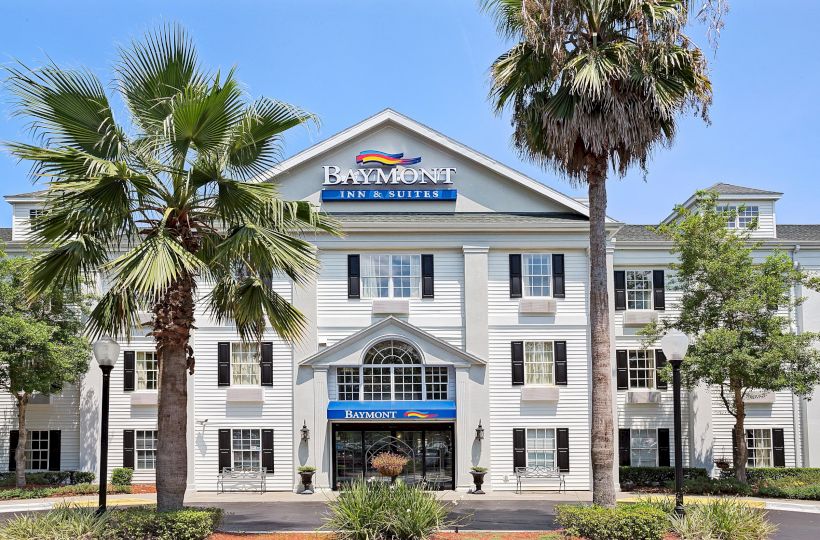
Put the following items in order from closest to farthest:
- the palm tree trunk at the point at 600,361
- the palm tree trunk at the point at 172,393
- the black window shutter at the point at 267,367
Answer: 1. the palm tree trunk at the point at 172,393
2. the palm tree trunk at the point at 600,361
3. the black window shutter at the point at 267,367

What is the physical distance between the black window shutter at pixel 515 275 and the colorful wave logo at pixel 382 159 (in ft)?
16.0

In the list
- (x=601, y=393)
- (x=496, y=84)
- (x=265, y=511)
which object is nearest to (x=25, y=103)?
(x=496, y=84)

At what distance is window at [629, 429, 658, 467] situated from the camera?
1184 inches

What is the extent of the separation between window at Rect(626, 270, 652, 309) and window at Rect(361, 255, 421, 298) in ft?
25.7

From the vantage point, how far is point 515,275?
29203mm

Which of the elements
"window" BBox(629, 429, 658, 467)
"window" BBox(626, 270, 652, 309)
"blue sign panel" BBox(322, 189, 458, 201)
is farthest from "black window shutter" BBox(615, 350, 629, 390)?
"blue sign panel" BBox(322, 189, 458, 201)

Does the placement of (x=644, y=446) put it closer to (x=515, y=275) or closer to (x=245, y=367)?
(x=515, y=275)

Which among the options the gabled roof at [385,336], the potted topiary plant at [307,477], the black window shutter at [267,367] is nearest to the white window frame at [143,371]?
the black window shutter at [267,367]

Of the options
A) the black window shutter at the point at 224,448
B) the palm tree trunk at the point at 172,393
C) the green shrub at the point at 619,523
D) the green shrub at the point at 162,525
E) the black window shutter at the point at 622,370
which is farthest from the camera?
the black window shutter at the point at 622,370

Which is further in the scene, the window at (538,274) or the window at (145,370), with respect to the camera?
the window at (145,370)

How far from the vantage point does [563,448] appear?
93.7 feet

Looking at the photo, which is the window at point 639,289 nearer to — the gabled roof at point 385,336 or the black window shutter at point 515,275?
the black window shutter at point 515,275

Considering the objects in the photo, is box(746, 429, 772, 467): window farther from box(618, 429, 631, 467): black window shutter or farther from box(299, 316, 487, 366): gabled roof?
box(299, 316, 487, 366): gabled roof

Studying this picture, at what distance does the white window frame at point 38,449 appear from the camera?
30016 mm
